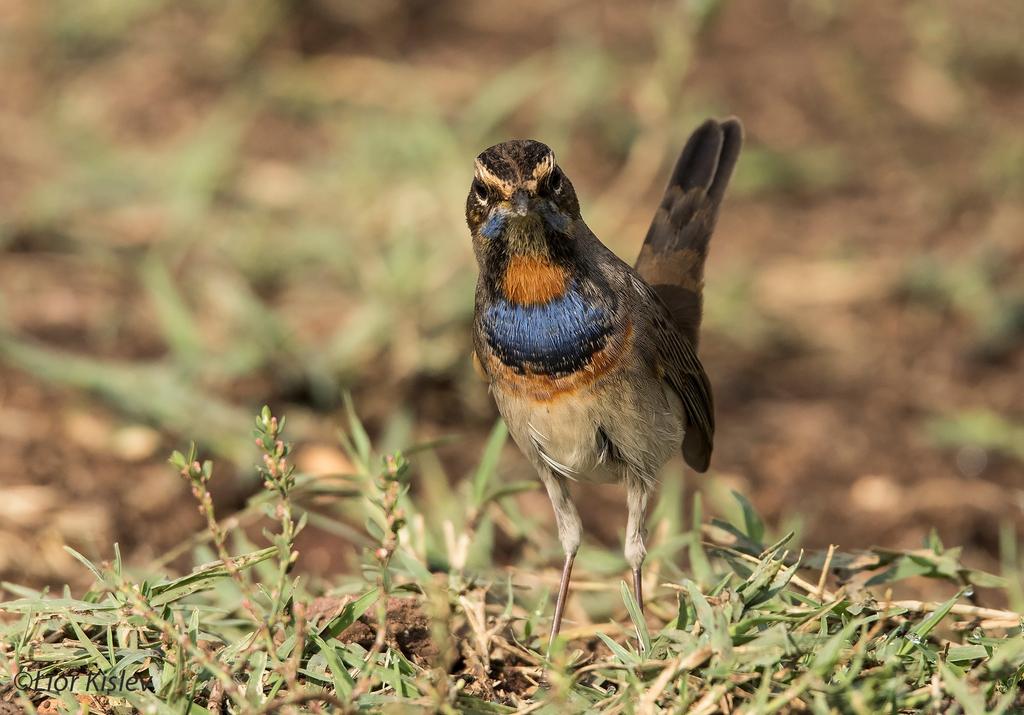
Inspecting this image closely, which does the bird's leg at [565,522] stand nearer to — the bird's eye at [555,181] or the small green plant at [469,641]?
the small green plant at [469,641]

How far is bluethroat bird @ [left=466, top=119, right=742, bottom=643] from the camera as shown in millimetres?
4129

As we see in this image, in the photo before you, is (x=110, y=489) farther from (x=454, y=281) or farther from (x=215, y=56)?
(x=215, y=56)

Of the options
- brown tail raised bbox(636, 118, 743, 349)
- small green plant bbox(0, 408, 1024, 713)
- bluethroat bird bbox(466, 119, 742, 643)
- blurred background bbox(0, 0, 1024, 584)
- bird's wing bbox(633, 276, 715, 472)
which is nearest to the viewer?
small green plant bbox(0, 408, 1024, 713)

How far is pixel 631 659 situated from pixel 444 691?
0.59 m

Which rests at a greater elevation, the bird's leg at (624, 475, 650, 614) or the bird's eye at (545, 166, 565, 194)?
the bird's eye at (545, 166, 565, 194)

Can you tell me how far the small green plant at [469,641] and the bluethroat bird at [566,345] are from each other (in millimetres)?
355

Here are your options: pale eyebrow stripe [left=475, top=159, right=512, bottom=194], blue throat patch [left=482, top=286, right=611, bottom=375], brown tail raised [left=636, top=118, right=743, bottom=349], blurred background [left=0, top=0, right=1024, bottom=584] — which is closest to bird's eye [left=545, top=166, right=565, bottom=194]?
pale eyebrow stripe [left=475, top=159, right=512, bottom=194]

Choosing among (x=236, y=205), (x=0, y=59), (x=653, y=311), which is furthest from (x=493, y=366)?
(x=0, y=59)

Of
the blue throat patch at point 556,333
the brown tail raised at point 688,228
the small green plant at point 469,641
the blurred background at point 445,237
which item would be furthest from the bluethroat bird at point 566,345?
the blurred background at point 445,237

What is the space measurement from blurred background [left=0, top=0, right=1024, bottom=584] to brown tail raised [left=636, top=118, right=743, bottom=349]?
3.64 feet

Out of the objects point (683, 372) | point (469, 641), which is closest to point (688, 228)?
point (683, 372)

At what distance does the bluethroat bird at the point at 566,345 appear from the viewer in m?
4.13

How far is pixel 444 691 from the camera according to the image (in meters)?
3.34

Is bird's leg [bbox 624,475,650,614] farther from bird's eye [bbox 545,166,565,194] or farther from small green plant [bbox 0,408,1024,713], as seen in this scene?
bird's eye [bbox 545,166,565,194]
